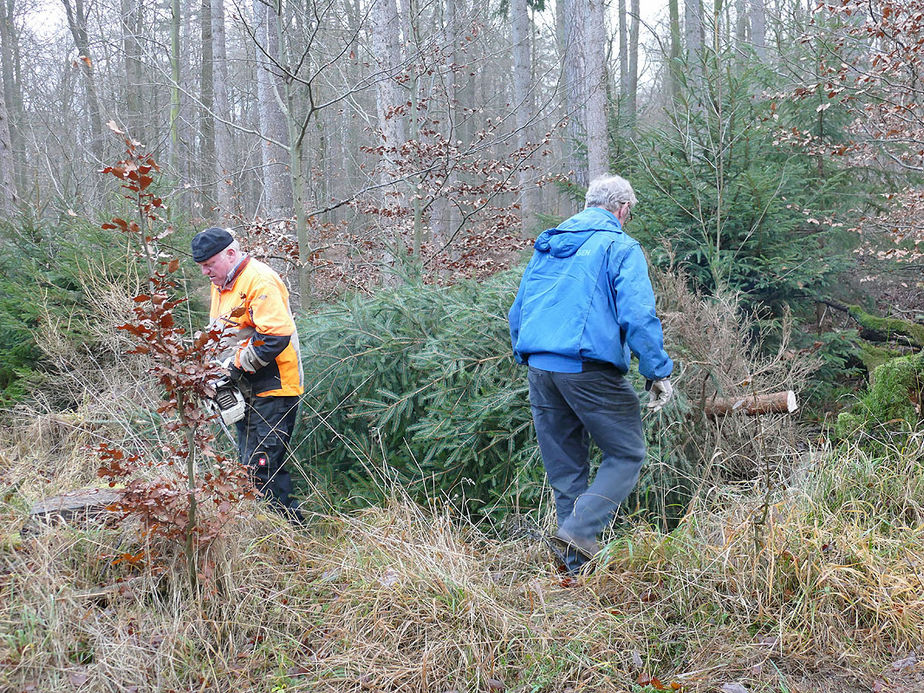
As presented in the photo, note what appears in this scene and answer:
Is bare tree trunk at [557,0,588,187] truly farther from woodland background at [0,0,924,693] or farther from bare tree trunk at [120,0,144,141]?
bare tree trunk at [120,0,144,141]

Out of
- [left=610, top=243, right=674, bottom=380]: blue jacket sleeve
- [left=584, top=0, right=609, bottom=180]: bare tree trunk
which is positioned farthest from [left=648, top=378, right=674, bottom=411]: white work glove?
[left=584, top=0, right=609, bottom=180]: bare tree trunk

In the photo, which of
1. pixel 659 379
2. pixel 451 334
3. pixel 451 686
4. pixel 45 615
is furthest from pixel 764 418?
pixel 45 615

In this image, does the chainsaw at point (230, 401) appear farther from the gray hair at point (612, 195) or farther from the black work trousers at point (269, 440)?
the gray hair at point (612, 195)

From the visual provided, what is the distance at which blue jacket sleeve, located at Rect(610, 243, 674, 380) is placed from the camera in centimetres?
378

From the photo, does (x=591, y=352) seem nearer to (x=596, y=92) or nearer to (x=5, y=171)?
(x=596, y=92)

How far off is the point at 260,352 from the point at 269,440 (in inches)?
23.4

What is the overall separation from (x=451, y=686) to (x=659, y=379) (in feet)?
6.06

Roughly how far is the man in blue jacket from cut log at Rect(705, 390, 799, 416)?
908mm

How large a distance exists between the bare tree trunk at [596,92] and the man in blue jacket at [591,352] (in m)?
5.67

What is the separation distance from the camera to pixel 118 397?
6.53 metres

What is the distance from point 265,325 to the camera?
4551 mm

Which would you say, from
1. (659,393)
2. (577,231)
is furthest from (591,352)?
(577,231)

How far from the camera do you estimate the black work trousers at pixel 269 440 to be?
4727mm

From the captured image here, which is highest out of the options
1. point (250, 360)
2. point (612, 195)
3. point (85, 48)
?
point (85, 48)
